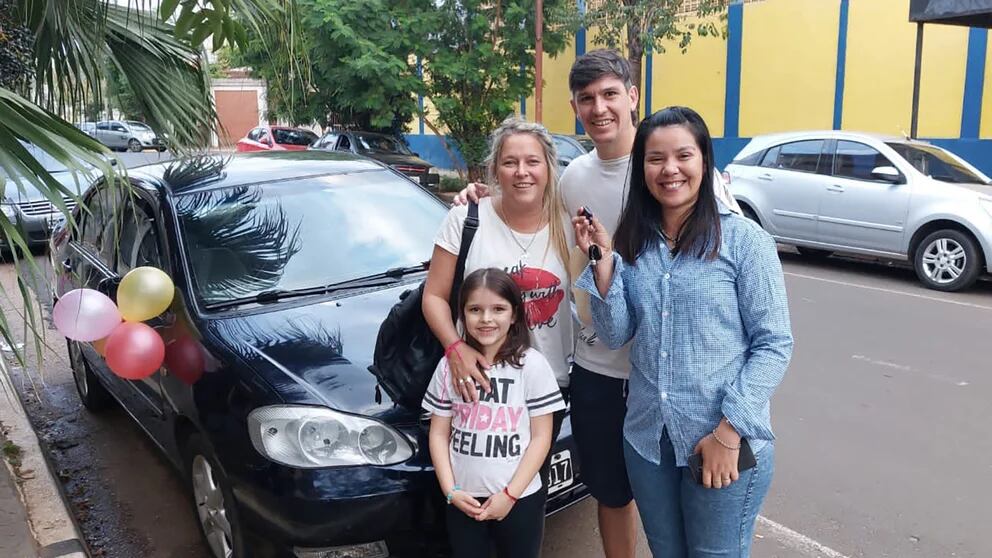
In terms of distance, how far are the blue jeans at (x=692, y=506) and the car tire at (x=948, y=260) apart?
6.76 metres

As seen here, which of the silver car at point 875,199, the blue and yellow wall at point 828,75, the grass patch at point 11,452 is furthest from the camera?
the blue and yellow wall at point 828,75

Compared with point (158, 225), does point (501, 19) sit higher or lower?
higher

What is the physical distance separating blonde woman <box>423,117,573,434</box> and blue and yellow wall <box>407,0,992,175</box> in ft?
39.7

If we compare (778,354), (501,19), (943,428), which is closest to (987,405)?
(943,428)

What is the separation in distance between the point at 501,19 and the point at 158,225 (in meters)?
12.5

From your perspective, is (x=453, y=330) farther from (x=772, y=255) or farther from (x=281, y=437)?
(x=772, y=255)

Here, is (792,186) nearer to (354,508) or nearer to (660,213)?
(660,213)

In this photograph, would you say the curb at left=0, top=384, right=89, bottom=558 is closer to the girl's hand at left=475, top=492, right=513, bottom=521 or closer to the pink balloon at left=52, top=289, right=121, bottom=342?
the pink balloon at left=52, top=289, right=121, bottom=342

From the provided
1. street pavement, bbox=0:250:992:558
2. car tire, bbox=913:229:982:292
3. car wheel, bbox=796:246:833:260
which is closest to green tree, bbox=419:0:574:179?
car wheel, bbox=796:246:833:260

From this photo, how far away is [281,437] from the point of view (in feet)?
8.50

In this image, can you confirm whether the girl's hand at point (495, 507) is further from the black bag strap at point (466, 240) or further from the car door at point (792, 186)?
the car door at point (792, 186)

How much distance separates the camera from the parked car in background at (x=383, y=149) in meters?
14.6

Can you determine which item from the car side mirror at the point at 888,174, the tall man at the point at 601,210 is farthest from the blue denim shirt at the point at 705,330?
the car side mirror at the point at 888,174

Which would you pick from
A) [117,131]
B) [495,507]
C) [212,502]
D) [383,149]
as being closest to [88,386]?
[212,502]
